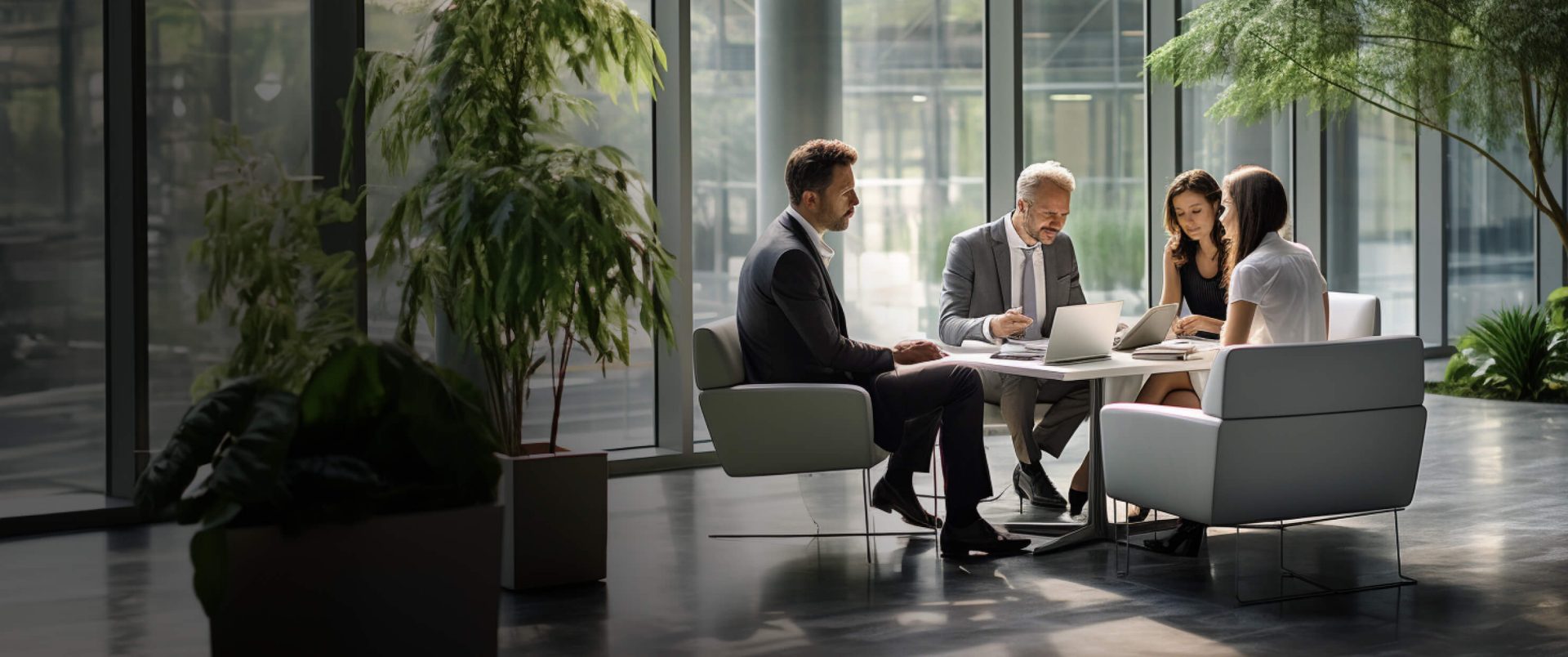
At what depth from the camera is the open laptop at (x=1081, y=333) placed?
486 centimetres

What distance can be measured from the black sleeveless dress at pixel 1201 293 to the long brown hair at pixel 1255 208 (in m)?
0.66

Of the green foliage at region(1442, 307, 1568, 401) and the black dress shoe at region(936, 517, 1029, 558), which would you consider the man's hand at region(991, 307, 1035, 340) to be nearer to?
the black dress shoe at region(936, 517, 1029, 558)

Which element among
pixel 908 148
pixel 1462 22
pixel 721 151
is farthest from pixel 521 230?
pixel 1462 22

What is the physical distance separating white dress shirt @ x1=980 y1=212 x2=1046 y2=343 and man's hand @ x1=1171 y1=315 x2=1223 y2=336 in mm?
521

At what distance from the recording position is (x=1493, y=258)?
13062mm

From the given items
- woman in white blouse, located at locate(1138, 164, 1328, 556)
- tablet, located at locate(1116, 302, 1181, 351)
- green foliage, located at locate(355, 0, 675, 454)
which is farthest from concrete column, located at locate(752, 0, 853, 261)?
woman in white blouse, located at locate(1138, 164, 1328, 556)

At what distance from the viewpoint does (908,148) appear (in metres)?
8.52

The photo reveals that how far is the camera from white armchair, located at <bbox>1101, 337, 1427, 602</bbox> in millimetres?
4262

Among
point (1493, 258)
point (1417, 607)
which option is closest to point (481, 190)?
point (1417, 607)

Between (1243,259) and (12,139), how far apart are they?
455 cm

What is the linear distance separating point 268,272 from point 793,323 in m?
2.09

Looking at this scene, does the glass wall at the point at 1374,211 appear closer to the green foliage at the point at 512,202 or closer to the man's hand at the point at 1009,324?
the man's hand at the point at 1009,324

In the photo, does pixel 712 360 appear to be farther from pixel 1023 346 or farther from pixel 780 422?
pixel 1023 346

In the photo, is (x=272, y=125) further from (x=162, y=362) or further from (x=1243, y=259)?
(x=1243, y=259)
